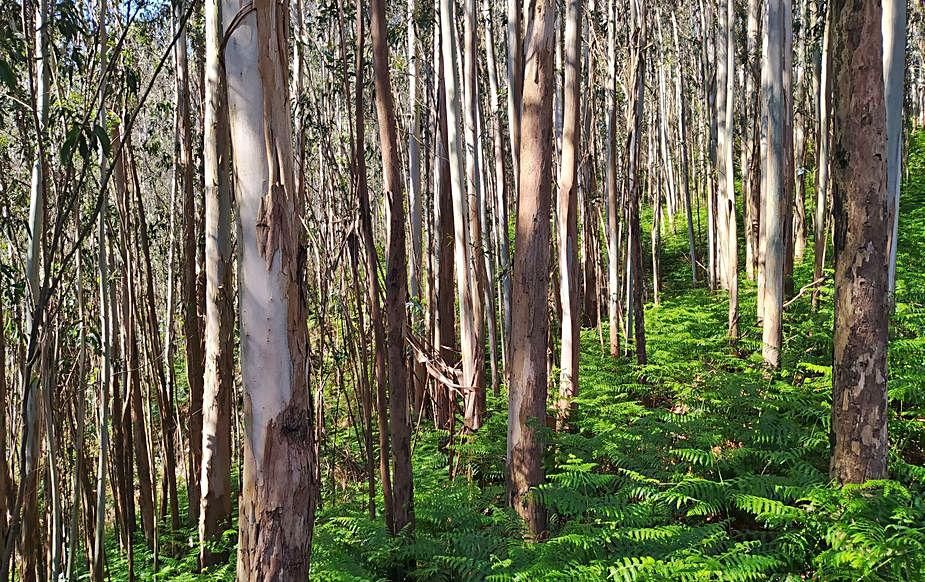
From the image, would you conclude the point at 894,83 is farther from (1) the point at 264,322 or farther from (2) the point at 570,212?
(1) the point at 264,322

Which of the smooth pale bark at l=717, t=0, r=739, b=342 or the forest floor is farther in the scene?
the smooth pale bark at l=717, t=0, r=739, b=342

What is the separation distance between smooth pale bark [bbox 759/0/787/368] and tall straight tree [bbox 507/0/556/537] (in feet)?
11.5

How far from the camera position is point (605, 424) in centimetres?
609

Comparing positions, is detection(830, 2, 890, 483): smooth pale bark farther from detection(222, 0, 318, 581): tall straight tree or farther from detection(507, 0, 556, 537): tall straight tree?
detection(222, 0, 318, 581): tall straight tree

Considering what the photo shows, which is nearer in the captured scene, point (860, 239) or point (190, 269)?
point (860, 239)

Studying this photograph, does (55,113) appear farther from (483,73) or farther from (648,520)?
(483,73)

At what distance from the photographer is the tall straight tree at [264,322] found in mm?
2510

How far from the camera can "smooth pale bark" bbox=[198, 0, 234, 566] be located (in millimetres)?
5164

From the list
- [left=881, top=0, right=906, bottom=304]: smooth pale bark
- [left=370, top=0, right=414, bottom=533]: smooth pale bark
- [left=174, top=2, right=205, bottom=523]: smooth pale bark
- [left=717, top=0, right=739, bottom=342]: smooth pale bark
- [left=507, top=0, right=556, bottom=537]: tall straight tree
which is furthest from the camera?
[left=717, top=0, right=739, bottom=342]: smooth pale bark

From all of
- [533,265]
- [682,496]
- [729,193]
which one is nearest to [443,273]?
[533,265]

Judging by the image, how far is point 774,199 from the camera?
24.7 feet

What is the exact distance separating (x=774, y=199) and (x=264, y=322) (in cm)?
655

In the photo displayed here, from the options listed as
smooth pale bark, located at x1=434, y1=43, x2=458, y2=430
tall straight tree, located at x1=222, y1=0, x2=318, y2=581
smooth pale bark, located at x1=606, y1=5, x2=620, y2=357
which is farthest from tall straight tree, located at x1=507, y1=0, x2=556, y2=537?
smooth pale bark, located at x1=606, y1=5, x2=620, y2=357

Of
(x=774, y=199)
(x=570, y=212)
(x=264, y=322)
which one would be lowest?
(x=264, y=322)
